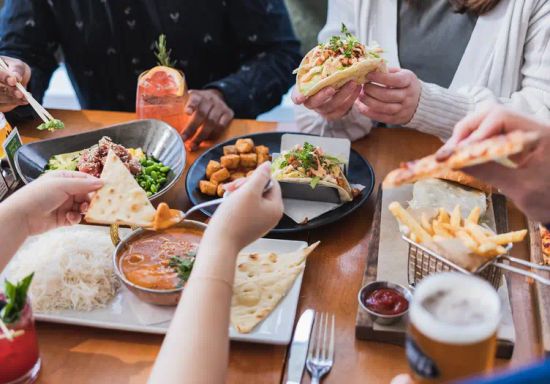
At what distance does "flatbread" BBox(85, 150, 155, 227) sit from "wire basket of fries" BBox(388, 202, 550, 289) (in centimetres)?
71

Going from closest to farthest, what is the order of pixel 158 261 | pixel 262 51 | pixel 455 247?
pixel 455 247, pixel 158 261, pixel 262 51

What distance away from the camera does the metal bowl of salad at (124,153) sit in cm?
229

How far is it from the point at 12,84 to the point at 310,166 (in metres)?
1.29

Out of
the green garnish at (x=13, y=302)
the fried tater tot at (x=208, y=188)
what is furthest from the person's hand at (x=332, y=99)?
the green garnish at (x=13, y=302)

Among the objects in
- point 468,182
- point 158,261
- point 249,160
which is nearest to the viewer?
point 158,261

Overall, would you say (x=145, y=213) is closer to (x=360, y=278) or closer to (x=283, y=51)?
(x=360, y=278)

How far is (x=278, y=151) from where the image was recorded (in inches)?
101

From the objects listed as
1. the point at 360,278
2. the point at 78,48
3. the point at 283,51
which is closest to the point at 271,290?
the point at 360,278

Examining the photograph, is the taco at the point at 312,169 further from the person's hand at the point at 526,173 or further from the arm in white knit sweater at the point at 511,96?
the person's hand at the point at 526,173

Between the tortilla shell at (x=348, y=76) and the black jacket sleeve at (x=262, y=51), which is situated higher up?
the tortilla shell at (x=348, y=76)

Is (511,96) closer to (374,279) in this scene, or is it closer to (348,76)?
(348,76)

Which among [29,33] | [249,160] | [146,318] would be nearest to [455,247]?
[146,318]

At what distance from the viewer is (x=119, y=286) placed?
5.82 ft

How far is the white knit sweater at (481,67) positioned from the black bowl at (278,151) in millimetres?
244
